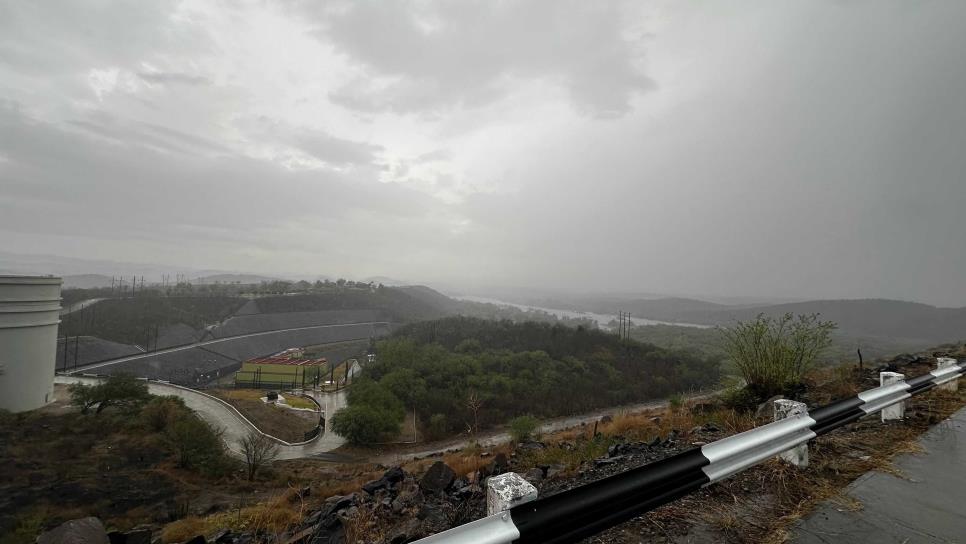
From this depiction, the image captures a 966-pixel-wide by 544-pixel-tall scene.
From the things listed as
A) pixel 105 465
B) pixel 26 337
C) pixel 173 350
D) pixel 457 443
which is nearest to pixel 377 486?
pixel 105 465

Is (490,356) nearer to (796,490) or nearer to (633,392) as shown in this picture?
(633,392)

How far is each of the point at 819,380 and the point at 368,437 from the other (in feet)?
109

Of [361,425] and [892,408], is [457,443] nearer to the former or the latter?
[361,425]

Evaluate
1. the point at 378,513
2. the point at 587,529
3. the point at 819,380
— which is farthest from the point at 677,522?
the point at 819,380

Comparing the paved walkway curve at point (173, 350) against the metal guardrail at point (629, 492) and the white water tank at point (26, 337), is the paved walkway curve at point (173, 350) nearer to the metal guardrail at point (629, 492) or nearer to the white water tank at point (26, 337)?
the white water tank at point (26, 337)

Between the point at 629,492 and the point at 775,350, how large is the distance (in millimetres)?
5623

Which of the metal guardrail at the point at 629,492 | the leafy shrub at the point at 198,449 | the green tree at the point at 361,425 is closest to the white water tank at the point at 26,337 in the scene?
the leafy shrub at the point at 198,449

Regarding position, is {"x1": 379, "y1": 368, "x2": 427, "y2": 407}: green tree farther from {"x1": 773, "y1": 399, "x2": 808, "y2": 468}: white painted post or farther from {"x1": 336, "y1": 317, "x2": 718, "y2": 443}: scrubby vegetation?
{"x1": 773, "y1": 399, "x2": 808, "y2": 468}: white painted post

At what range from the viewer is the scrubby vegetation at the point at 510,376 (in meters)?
41.5

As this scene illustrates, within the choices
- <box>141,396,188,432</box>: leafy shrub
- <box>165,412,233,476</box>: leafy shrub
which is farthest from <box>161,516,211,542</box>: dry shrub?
<box>141,396,188,432</box>: leafy shrub

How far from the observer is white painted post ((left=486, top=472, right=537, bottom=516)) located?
1.59 m

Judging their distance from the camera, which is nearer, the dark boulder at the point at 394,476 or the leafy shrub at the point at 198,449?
the dark boulder at the point at 394,476

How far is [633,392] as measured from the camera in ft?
180

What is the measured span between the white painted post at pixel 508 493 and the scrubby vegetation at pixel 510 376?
116ft
